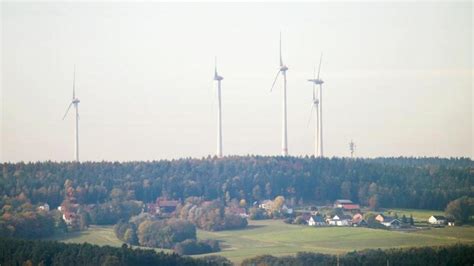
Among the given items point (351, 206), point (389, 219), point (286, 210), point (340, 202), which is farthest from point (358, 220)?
point (340, 202)

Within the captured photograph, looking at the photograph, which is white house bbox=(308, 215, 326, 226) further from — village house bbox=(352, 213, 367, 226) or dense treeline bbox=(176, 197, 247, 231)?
Answer: dense treeline bbox=(176, 197, 247, 231)

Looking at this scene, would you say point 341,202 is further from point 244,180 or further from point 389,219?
point 389,219

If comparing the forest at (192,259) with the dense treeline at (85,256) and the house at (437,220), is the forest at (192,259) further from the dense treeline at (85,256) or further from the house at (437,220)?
the house at (437,220)

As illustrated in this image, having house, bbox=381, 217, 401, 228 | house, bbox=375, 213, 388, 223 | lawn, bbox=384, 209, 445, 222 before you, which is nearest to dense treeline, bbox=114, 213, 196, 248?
house, bbox=381, 217, 401, 228

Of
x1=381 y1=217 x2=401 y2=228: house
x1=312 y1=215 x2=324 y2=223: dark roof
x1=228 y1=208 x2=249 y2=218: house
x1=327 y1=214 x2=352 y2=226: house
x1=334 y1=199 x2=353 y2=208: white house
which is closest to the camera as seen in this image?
x1=381 y1=217 x2=401 y2=228: house

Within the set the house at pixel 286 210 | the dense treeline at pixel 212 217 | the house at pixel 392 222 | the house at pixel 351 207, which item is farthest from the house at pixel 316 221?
the house at pixel 351 207

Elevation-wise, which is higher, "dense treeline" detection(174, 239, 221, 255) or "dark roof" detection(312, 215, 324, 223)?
"dark roof" detection(312, 215, 324, 223)
